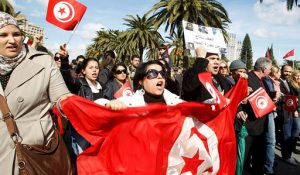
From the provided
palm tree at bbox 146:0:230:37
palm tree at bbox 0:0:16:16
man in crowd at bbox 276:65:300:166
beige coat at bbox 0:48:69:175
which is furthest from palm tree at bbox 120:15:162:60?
beige coat at bbox 0:48:69:175

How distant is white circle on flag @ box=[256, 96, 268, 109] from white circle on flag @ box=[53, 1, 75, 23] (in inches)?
118

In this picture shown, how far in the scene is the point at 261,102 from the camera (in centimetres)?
511

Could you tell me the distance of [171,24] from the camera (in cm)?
3108

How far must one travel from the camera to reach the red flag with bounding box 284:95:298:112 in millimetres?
7320

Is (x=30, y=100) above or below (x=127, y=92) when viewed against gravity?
A: above

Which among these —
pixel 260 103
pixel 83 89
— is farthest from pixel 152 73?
pixel 260 103

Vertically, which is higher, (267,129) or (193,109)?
(193,109)

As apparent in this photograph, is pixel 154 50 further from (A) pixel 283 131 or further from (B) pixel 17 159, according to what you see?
(B) pixel 17 159

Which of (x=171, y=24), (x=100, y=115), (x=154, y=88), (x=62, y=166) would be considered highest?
(x=171, y=24)

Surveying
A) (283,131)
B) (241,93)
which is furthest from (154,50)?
(241,93)

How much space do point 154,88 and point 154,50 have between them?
39.1m

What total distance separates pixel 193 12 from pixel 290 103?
2389 cm

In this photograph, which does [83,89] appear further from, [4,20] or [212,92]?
[4,20]

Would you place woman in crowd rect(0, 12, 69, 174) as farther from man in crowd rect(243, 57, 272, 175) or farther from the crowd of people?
man in crowd rect(243, 57, 272, 175)
